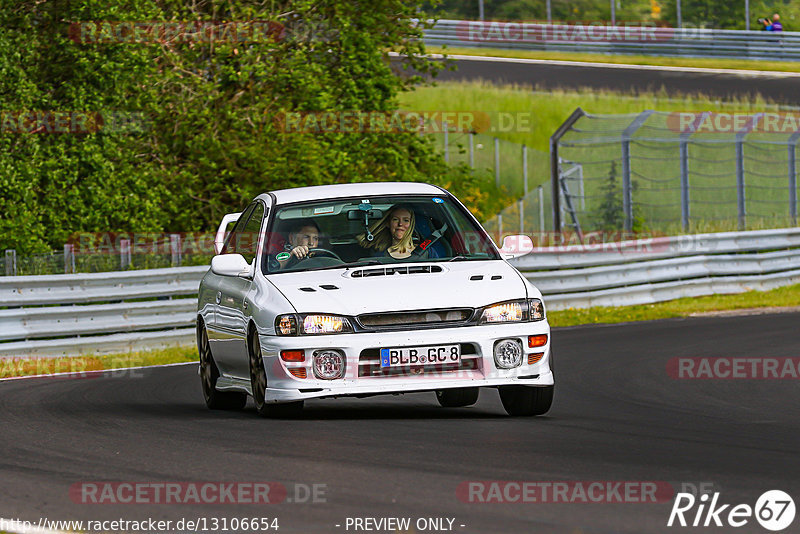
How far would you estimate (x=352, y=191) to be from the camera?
11031 millimetres

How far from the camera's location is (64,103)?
22578 mm

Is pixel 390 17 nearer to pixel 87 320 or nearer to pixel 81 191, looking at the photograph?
pixel 81 191

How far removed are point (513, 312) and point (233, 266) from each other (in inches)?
80.0

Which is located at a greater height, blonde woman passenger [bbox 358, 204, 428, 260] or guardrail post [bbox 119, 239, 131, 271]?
blonde woman passenger [bbox 358, 204, 428, 260]

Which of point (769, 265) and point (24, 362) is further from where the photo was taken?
point (769, 265)

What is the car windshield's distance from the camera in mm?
10500

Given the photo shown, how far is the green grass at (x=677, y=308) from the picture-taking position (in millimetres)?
21312

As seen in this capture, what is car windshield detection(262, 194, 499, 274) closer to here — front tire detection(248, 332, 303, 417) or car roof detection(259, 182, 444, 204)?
car roof detection(259, 182, 444, 204)

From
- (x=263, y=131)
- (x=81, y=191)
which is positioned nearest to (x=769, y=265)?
(x=263, y=131)

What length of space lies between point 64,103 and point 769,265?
36.8 feet

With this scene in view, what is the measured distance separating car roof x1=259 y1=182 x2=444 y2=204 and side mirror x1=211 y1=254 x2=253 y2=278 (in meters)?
0.64

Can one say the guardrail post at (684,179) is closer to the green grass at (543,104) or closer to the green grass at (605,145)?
the green grass at (605,145)

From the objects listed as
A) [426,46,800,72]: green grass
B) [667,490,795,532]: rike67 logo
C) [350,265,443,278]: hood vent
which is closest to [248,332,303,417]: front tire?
[350,265,443,278]: hood vent

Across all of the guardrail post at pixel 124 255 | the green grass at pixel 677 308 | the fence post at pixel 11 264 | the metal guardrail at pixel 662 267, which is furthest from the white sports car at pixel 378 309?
the green grass at pixel 677 308
